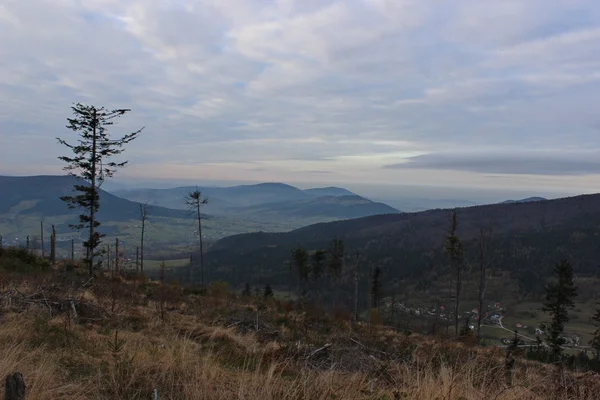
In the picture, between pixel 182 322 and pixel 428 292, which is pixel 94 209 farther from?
pixel 428 292

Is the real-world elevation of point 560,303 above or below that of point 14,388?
below

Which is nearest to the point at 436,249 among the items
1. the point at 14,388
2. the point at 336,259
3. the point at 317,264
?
the point at 336,259

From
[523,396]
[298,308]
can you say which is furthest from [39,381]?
[298,308]

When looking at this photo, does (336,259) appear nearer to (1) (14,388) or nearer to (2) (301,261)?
→ (2) (301,261)

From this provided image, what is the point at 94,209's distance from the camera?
25.3 m

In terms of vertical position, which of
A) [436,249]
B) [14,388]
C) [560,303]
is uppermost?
[14,388]

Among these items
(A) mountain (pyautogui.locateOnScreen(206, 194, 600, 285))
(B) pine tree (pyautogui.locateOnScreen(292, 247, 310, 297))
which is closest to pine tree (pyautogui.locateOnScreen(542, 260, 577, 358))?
(B) pine tree (pyautogui.locateOnScreen(292, 247, 310, 297))

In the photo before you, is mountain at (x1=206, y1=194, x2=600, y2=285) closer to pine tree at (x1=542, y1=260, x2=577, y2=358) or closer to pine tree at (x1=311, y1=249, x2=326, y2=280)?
pine tree at (x1=311, y1=249, x2=326, y2=280)

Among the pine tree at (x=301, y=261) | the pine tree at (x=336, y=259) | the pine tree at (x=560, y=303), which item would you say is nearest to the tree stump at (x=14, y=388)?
the pine tree at (x=560, y=303)

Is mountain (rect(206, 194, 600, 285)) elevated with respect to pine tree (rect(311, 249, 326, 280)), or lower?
lower

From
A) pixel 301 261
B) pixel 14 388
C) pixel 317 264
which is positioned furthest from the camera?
pixel 317 264

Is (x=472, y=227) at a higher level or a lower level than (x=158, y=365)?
lower

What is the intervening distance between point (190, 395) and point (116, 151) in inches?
957

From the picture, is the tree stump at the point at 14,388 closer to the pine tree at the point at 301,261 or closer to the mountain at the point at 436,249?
the pine tree at the point at 301,261
